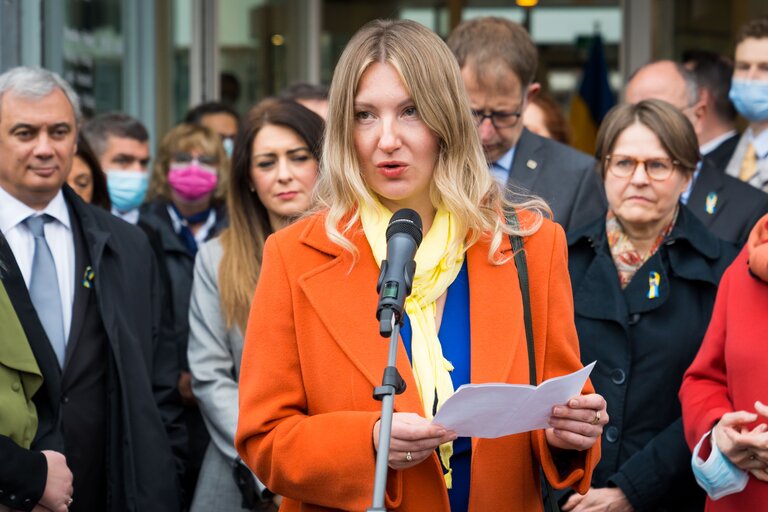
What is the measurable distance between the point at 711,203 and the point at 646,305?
940mm

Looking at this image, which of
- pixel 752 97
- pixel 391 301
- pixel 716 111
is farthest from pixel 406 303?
pixel 716 111

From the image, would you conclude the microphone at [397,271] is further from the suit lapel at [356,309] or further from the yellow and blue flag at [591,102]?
the yellow and blue flag at [591,102]

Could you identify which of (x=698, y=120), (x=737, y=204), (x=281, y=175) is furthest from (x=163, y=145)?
(x=737, y=204)

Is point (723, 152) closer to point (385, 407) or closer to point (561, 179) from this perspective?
point (561, 179)

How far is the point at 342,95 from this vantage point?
10.00 feet

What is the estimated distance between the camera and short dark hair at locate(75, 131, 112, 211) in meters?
5.77

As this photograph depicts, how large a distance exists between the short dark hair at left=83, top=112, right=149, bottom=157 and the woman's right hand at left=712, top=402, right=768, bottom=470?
4542mm

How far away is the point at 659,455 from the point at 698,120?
8.54 feet

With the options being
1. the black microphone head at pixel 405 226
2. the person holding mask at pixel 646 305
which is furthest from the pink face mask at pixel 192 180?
the black microphone head at pixel 405 226

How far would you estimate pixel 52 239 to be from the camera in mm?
4449

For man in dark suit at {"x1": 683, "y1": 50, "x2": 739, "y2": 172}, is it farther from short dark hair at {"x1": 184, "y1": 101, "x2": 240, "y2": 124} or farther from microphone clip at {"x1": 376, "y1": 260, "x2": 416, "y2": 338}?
microphone clip at {"x1": 376, "y1": 260, "x2": 416, "y2": 338}

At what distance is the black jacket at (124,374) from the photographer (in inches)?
160

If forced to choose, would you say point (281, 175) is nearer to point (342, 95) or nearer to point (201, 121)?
point (342, 95)

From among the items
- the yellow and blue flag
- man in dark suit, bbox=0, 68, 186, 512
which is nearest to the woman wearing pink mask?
man in dark suit, bbox=0, 68, 186, 512
